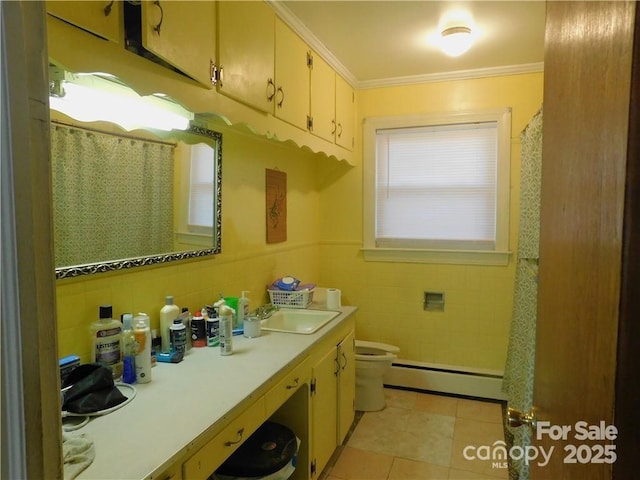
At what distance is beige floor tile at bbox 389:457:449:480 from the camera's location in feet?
7.55

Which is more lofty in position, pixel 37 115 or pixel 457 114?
pixel 457 114

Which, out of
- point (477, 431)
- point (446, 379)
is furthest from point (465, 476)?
point (446, 379)

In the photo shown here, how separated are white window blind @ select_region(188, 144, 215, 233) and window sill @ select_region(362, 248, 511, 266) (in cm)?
169

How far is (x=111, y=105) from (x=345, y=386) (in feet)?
6.21

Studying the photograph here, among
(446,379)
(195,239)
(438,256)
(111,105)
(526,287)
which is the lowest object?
(446,379)

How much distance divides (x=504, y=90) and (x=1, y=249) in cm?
334

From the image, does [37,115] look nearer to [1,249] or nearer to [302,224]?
[1,249]

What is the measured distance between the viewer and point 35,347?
Result: 466 millimetres

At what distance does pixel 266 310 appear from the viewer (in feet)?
8.13

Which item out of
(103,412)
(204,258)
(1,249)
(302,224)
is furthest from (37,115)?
(302,224)

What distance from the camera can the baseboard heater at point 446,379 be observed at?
3.21 metres

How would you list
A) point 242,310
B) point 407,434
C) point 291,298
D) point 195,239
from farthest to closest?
1. point 407,434
2. point 291,298
3. point 242,310
4. point 195,239

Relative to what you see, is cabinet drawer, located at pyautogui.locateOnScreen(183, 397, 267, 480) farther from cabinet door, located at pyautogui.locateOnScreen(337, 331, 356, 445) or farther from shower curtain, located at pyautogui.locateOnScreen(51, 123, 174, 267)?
cabinet door, located at pyautogui.locateOnScreen(337, 331, 356, 445)

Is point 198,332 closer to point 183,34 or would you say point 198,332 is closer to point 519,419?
point 183,34
